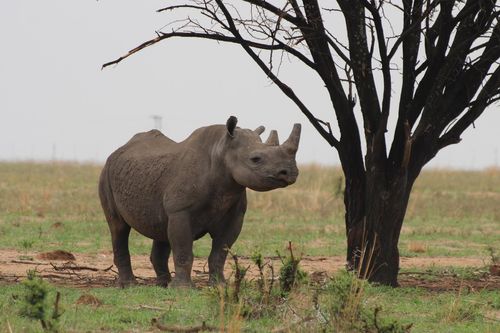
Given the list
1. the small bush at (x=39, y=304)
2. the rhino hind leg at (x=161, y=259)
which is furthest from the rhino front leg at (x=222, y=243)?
the small bush at (x=39, y=304)

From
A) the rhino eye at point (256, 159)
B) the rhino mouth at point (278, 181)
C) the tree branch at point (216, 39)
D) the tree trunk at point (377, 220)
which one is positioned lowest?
the tree trunk at point (377, 220)

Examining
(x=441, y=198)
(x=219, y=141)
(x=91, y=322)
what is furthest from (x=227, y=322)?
(x=441, y=198)

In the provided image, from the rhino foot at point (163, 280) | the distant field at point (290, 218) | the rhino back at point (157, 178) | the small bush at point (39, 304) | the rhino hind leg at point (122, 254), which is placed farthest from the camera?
the distant field at point (290, 218)

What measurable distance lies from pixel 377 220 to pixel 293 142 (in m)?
1.74

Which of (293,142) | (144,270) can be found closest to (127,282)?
(144,270)

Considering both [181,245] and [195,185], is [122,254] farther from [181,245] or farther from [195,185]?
[195,185]

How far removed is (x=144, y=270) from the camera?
44.2ft

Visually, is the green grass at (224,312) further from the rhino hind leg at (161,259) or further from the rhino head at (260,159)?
the rhino hind leg at (161,259)

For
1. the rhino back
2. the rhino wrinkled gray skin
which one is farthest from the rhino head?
the rhino back

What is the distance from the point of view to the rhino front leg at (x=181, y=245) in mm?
10398

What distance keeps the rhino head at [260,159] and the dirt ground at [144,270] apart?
1.23 metres

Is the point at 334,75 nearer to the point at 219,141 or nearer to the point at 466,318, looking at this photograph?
the point at 219,141

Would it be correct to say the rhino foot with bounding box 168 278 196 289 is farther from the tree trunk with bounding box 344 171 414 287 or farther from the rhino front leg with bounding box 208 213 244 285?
the tree trunk with bounding box 344 171 414 287

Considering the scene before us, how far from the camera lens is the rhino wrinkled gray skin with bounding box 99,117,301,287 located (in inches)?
388
